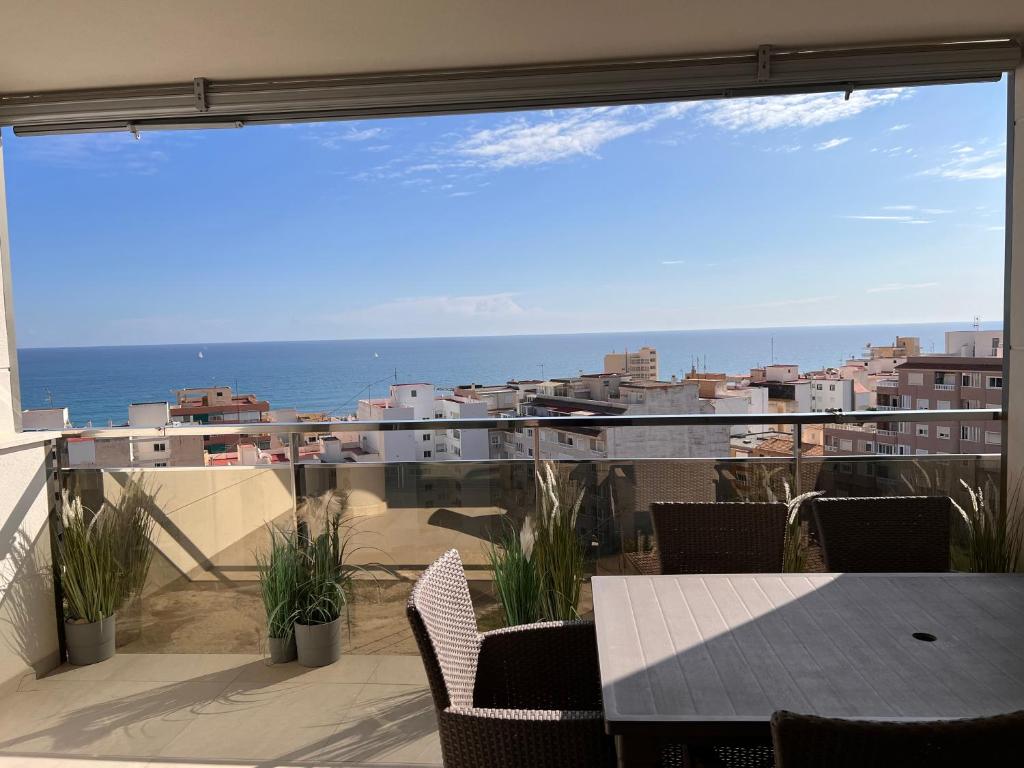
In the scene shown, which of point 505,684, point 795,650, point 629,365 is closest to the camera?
point 795,650

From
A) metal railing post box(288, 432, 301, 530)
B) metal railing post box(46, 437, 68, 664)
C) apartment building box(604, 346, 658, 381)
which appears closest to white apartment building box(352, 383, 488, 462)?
metal railing post box(288, 432, 301, 530)

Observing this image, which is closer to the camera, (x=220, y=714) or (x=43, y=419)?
(x=220, y=714)

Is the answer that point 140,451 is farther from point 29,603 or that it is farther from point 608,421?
point 608,421

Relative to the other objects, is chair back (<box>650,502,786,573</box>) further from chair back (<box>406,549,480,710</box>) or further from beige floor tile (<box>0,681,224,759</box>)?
beige floor tile (<box>0,681,224,759</box>)

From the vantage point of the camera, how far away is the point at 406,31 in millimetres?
3129

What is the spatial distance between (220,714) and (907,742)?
9.95 feet

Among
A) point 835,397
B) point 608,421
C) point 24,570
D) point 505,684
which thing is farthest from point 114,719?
point 835,397

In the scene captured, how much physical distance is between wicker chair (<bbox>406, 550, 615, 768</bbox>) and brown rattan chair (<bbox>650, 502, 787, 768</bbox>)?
69cm

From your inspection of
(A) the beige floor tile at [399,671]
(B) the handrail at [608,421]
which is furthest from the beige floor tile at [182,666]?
(B) the handrail at [608,421]

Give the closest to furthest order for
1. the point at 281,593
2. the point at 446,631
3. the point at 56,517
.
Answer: the point at 446,631
the point at 281,593
the point at 56,517

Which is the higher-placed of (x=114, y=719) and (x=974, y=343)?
(x=974, y=343)

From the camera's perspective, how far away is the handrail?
364 centimetres

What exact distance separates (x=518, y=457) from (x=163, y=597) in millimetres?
2037

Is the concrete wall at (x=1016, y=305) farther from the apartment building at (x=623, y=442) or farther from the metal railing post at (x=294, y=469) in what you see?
the metal railing post at (x=294, y=469)
